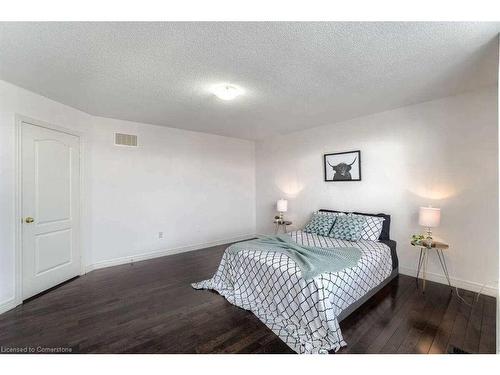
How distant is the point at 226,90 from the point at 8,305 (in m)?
3.17

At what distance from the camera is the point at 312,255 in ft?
7.76

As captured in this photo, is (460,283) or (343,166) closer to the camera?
(460,283)

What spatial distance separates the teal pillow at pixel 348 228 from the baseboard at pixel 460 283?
872 mm

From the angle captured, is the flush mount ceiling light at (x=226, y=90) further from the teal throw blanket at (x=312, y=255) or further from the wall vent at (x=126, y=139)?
the wall vent at (x=126, y=139)

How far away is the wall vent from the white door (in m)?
0.57

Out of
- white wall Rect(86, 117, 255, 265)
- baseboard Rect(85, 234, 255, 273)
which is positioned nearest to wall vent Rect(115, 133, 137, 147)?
white wall Rect(86, 117, 255, 265)

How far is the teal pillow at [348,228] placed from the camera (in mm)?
3172

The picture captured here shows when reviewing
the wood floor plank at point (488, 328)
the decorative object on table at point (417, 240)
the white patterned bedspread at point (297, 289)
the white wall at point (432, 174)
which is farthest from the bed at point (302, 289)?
the wood floor plank at point (488, 328)

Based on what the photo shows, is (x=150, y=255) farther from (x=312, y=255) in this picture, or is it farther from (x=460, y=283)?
(x=460, y=283)

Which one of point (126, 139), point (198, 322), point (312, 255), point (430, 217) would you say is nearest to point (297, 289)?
point (312, 255)

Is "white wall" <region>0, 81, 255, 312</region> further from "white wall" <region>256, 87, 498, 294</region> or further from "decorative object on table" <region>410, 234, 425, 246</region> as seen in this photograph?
"decorative object on table" <region>410, 234, 425, 246</region>

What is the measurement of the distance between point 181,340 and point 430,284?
3.04 meters

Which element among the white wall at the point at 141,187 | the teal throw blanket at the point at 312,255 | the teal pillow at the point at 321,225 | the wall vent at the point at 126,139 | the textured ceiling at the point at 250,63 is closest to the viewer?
the textured ceiling at the point at 250,63

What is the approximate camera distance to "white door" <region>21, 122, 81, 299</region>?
2582 millimetres
